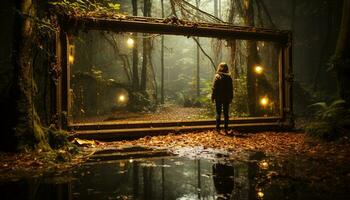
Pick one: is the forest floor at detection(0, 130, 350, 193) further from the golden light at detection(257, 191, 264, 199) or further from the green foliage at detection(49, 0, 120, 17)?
the green foliage at detection(49, 0, 120, 17)

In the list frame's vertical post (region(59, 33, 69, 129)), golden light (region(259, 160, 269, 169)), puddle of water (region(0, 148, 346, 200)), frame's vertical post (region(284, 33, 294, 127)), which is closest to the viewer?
puddle of water (region(0, 148, 346, 200))

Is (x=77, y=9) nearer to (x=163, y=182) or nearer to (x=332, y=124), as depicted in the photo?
(x=163, y=182)

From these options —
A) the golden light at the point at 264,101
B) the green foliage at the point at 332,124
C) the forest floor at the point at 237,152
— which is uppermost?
the golden light at the point at 264,101

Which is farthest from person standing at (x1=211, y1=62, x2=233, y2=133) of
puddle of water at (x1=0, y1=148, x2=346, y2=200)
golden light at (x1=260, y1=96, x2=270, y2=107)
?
golden light at (x1=260, y1=96, x2=270, y2=107)

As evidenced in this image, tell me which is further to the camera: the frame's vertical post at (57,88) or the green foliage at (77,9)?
the frame's vertical post at (57,88)

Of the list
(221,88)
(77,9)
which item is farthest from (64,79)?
(221,88)

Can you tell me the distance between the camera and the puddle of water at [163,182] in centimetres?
523

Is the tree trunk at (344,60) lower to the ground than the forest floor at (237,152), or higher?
higher

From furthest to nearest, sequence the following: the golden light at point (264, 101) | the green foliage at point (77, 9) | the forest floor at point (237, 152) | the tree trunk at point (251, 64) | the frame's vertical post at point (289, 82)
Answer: the golden light at point (264, 101), the tree trunk at point (251, 64), the frame's vertical post at point (289, 82), the green foliage at point (77, 9), the forest floor at point (237, 152)

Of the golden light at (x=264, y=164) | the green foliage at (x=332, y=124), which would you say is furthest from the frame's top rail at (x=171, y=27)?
the golden light at (x=264, y=164)

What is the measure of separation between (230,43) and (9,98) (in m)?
10.2

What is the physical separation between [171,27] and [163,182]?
716cm

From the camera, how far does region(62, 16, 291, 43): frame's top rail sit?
10.6 metres

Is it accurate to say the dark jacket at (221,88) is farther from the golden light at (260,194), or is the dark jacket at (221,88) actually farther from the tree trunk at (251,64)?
the golden light at (260,194)
